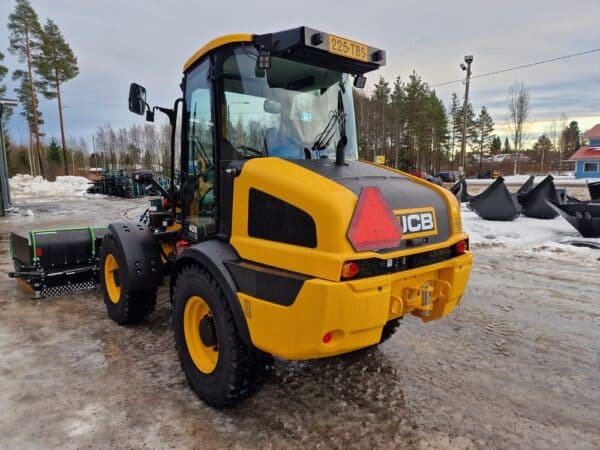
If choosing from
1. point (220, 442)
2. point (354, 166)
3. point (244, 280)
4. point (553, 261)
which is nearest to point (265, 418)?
point (220, 442)

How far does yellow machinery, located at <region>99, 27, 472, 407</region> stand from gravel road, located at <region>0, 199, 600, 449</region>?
13.2 inches

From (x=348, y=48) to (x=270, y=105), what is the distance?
697 millimetres

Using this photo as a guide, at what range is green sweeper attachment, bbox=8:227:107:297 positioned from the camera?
16.7ft

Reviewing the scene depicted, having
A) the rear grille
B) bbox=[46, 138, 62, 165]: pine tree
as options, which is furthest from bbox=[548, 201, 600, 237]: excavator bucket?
bbox=[46, 138, 62, 165]: pine tree

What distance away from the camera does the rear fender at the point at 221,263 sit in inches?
100

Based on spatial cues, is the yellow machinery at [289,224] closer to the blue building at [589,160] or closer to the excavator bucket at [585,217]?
the excavator bucket at [585,217]

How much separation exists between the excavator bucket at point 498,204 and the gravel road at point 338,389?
627cm

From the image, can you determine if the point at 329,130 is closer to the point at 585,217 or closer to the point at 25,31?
the point at 585,217

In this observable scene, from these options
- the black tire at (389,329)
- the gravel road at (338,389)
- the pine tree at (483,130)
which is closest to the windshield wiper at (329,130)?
the black tire at (389,329)

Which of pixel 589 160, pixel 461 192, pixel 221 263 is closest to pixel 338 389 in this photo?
pixel 221 263

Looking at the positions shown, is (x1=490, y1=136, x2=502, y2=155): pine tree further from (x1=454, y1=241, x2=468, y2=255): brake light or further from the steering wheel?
the steering wheel

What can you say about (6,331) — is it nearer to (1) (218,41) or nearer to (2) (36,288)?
(2) (36,288)

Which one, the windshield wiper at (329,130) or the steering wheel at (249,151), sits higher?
the windshield wiper at (329,130)

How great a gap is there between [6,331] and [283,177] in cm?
371
